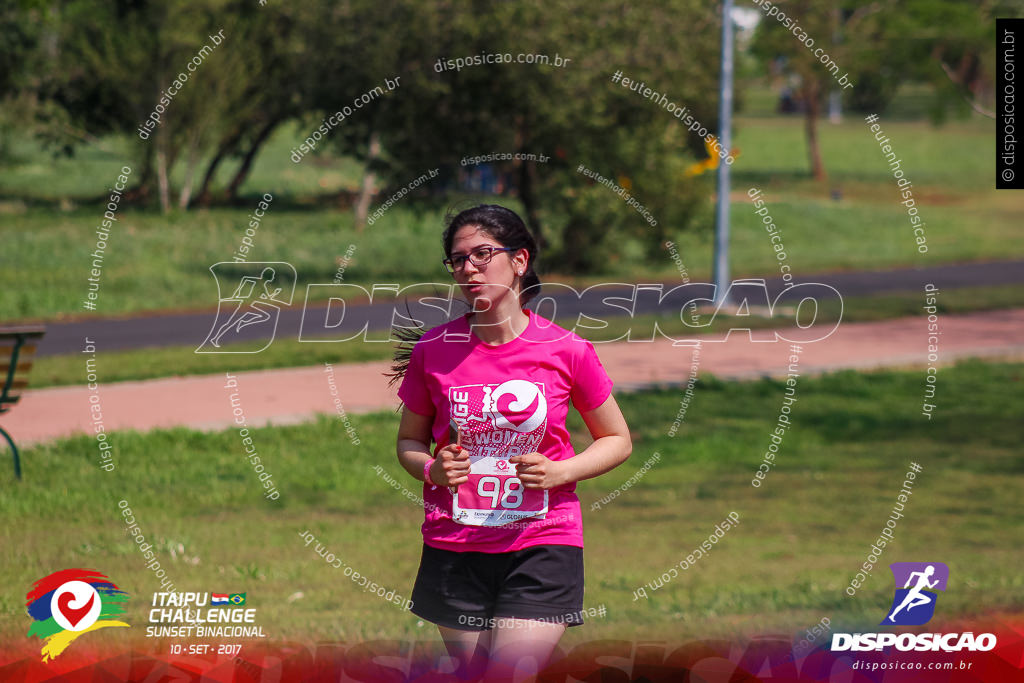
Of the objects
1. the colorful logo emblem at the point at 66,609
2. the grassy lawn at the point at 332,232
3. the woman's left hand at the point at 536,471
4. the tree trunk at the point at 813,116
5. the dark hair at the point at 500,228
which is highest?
the tree trunk at the point at 813,116

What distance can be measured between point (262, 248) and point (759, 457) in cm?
1787

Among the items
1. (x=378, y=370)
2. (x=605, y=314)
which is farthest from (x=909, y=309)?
(x=378, y=370)

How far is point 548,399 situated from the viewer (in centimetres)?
349

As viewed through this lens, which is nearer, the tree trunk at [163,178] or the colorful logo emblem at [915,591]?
the colorful logo emblem at [915,591]

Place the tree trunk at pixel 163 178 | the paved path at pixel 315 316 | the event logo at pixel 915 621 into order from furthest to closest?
1. the tree trunk at pixel 163 178
2. the paved path at pixel 315 316
3. the event logo at pixel 915 621

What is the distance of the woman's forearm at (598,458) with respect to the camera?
3.47 meters

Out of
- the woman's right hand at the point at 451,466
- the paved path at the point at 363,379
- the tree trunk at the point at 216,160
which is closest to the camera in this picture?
the woman's right hand at the point at 451,466

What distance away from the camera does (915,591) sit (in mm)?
6137

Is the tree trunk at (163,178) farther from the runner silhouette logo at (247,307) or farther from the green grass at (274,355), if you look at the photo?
the green grass at (274,355)

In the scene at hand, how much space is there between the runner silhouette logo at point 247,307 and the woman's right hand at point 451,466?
9687 mm

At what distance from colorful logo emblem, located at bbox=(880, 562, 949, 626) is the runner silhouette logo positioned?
7.76 m

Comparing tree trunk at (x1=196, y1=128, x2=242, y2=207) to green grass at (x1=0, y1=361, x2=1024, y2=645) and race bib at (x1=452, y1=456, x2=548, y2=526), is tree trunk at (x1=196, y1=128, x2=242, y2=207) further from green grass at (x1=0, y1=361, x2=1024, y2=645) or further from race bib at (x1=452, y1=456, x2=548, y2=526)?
race bib at (x1=452, y1=456, x2=548, y2=526)

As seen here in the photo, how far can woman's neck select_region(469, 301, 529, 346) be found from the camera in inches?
137

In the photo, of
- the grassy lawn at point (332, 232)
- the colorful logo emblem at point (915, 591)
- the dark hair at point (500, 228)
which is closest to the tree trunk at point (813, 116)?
the grassy lawn at point (332, 232)
